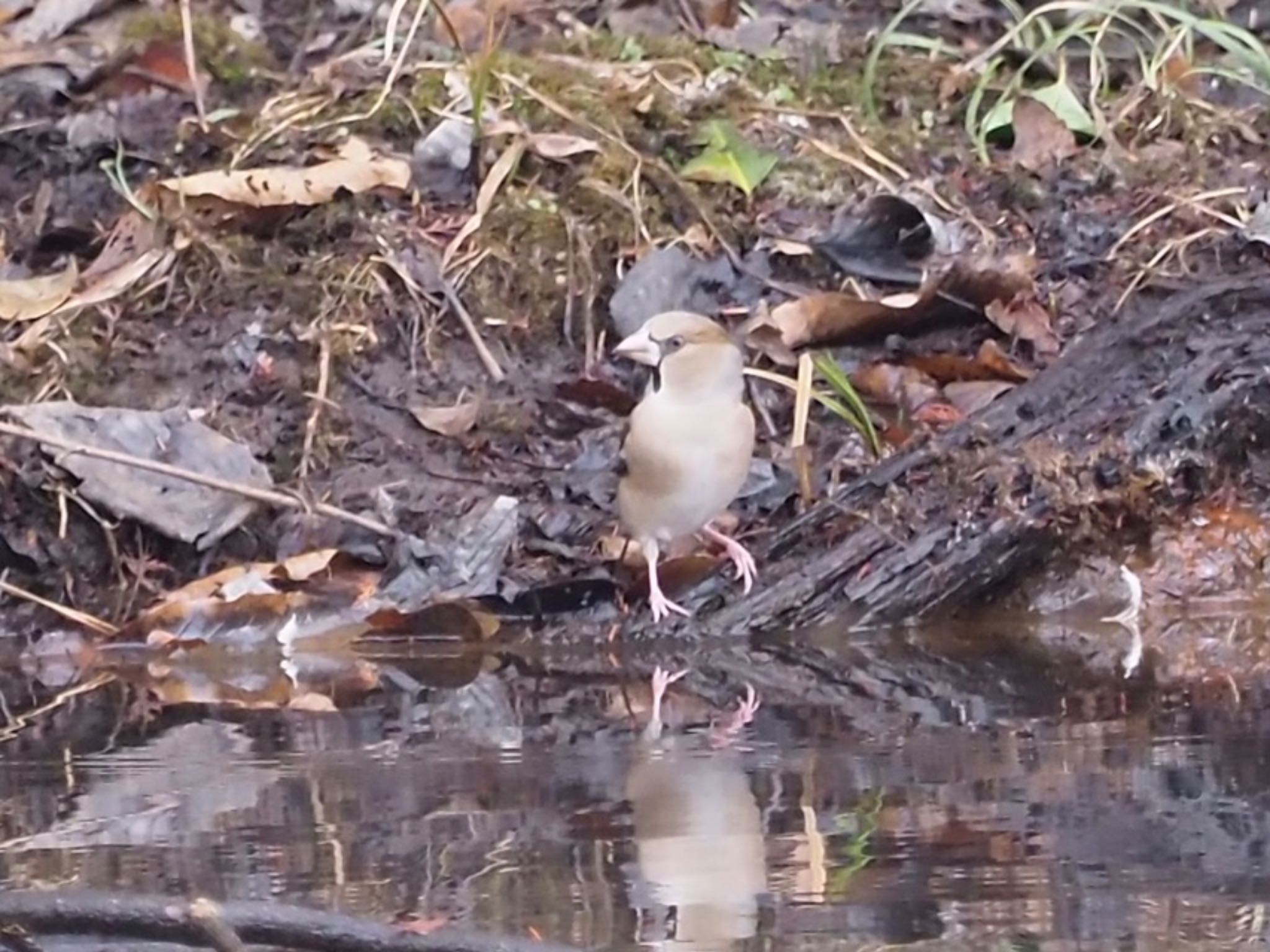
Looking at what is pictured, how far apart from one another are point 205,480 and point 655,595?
921mm

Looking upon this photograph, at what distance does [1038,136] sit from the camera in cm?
597

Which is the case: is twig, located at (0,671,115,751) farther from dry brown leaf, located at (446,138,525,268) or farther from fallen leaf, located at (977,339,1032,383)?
fallen leaf, located at (977,339,1032,383)

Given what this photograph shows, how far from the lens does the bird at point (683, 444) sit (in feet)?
14.1

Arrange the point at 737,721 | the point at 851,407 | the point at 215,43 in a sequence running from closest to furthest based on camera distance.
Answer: the point at 737,721
the point at 851,407
the point at 215,43

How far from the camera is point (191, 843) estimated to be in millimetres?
2576

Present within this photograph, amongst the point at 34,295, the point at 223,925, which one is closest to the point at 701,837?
the point at 223,925

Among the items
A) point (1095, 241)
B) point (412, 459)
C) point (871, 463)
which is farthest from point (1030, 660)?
point (1095, 241)

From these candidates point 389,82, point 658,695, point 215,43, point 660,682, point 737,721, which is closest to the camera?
point 737,721

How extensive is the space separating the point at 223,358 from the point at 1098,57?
8.73 ft

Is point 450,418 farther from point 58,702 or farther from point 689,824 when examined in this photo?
point 689,824

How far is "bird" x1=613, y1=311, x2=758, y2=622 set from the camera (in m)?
4.31

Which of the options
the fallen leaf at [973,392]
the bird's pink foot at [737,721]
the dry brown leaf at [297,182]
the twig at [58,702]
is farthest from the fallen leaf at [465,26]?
the bird's pink foot at [737,721]

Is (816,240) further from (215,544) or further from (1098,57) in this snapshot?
(215,544)

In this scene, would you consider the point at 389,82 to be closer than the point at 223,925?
No
